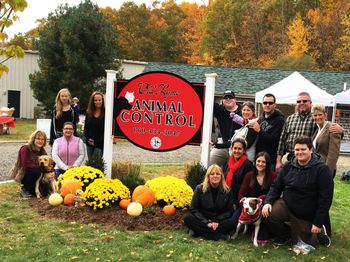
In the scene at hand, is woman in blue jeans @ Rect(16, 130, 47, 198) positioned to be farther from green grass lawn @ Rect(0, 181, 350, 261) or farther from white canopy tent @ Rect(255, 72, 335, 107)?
white canopy tent @ Rect(255, 72, 335, 107)

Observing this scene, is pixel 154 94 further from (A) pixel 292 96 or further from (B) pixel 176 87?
(A) pixel 292 96

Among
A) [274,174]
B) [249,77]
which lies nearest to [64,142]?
[274,174]

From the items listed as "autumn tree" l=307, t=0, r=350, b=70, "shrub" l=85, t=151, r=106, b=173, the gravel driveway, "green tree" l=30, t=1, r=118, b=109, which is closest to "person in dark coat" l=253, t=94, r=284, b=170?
"shrub" l=85, t=151, r=106, b=173

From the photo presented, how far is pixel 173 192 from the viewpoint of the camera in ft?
19.6

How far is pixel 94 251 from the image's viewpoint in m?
4.52

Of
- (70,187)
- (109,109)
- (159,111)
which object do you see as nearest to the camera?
(70,187)

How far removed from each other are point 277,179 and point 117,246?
1.97 m

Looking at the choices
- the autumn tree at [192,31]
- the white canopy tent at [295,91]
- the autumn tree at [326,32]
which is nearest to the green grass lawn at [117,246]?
the white canopy tent at [295,91]

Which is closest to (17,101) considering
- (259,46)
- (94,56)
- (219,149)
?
(94,56)

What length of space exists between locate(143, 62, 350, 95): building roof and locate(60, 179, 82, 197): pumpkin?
53.2ft

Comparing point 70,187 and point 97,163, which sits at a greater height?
point 97,163

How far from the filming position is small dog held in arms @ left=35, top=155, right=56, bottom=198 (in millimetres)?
6820

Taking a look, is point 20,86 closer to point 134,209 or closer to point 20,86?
point 20,86

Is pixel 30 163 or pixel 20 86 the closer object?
pixel 30 163
